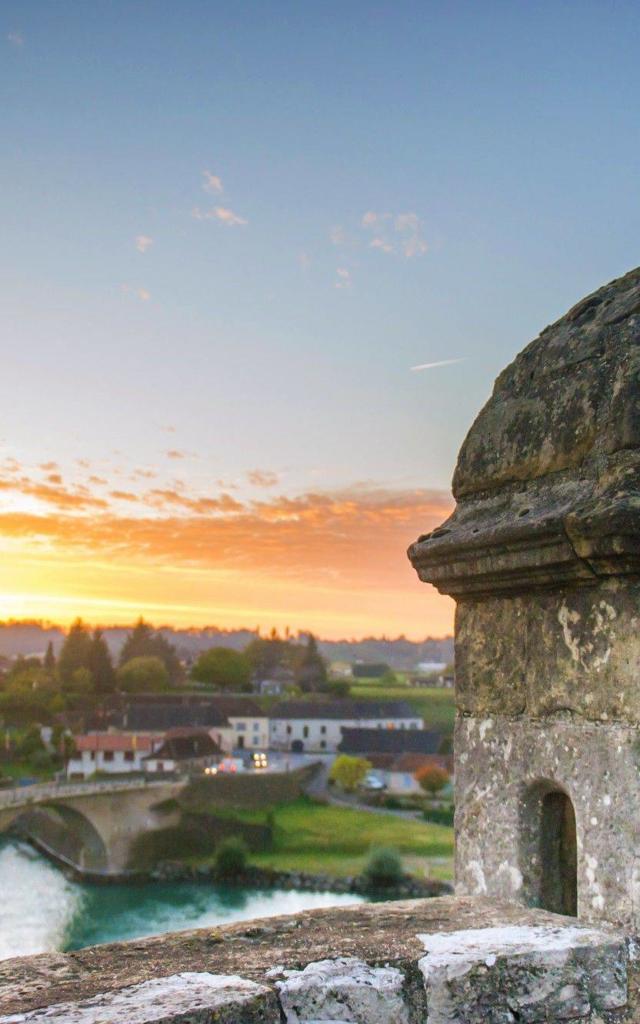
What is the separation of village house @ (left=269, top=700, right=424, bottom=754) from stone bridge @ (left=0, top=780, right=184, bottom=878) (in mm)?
19983

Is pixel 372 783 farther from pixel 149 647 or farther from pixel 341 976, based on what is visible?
pixel 341 976

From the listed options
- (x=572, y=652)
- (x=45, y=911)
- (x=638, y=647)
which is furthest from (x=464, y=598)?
(x=45, y=911)

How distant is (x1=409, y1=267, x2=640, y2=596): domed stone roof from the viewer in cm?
200

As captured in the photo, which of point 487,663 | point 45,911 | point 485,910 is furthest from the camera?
point 45,911

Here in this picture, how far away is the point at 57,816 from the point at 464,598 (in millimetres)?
44958

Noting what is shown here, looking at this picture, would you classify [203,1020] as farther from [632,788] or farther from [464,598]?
[464,598]

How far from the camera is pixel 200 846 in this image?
45250mm

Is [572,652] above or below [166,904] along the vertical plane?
above

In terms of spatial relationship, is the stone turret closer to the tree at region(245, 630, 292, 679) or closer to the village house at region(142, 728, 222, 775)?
the village house at region(142, 728, 222, 775)

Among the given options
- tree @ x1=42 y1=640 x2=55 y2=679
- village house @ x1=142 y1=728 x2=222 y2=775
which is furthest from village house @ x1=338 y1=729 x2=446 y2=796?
tree @ x1=42 y1=640 x2=55 y2=679

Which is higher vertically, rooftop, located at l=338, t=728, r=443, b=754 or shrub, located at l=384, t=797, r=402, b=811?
rooftop, located at l=338, t=728, r=443, b=754

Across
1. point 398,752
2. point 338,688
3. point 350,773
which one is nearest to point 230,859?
point 350,773

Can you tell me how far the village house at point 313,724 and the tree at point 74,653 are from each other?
1399 centimetres

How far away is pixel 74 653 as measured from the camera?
74000 millimetres
